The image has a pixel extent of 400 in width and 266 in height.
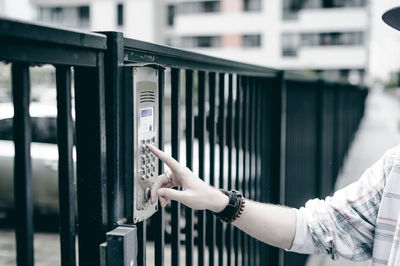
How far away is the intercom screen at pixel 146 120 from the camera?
4.77 ft

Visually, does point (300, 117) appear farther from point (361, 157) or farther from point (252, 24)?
point (252, 24)

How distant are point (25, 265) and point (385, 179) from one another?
1328mm

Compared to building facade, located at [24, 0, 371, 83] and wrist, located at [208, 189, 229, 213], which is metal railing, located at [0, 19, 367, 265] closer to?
wrist, located at [208, 189, 229, 213]

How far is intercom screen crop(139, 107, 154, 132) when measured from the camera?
1453 mm

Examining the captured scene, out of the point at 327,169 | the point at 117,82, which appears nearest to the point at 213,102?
the point at 117,82

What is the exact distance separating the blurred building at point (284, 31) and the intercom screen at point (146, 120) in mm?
40250

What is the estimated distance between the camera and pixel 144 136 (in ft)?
4.83

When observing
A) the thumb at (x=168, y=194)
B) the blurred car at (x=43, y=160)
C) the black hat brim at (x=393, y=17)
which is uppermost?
the black hat brim at (x=393, y=17)

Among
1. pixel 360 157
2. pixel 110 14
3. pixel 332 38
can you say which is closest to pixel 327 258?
pixel 360 157

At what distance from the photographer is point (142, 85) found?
A: 145 centimetres

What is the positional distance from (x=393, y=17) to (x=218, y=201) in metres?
0.91

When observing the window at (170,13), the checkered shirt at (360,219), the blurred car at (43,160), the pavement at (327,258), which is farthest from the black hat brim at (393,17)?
the window at (170,13)

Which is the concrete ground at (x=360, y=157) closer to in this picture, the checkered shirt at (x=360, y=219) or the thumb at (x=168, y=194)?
the checkered shirt at (x=360, y=219)

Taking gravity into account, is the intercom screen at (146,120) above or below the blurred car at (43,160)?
above
